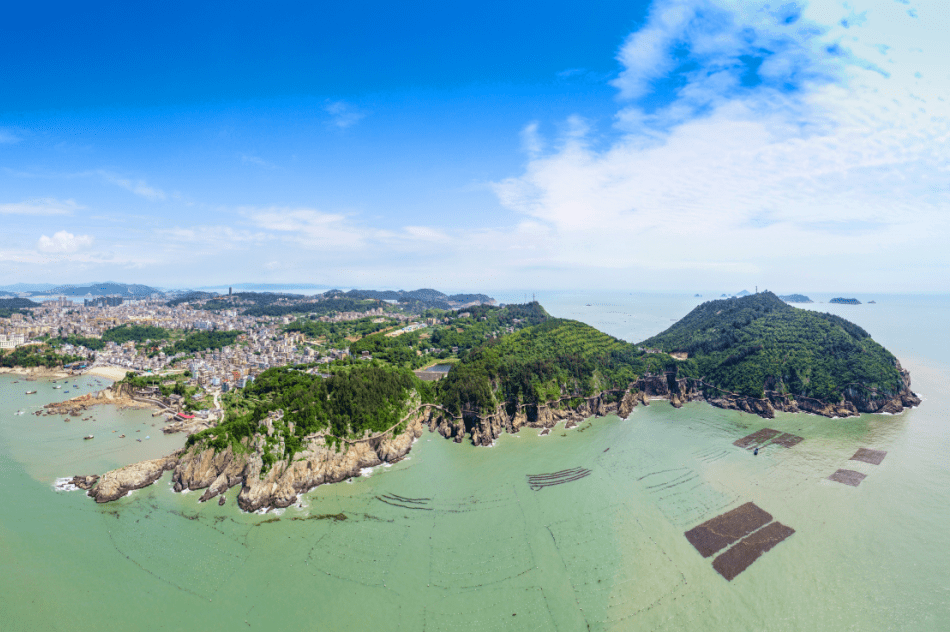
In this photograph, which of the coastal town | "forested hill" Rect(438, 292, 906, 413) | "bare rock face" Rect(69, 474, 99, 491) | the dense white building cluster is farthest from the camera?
the dense white building cluster

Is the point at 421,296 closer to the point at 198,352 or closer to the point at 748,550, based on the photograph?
the point at 198,352

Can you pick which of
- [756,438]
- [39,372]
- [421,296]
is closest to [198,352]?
[39,372]

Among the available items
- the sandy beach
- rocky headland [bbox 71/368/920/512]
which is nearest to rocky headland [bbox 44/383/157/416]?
the sandy beach

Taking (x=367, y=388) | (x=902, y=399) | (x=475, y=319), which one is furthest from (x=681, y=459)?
(x=475, y=319)

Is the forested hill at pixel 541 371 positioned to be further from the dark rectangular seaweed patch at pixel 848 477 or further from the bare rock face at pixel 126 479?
the bare rock face at pixel 126 479

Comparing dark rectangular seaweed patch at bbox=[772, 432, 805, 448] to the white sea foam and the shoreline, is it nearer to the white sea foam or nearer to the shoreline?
the white sea foam
